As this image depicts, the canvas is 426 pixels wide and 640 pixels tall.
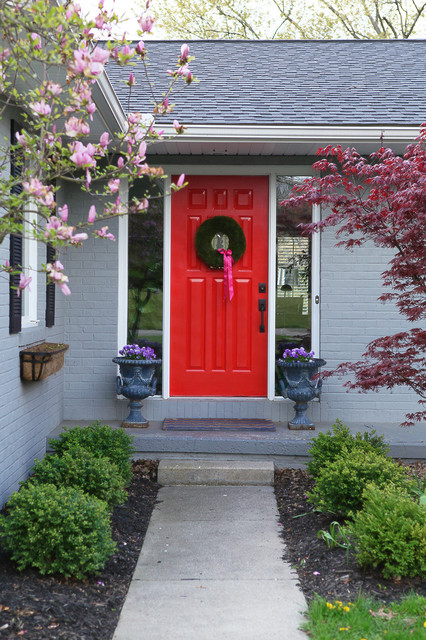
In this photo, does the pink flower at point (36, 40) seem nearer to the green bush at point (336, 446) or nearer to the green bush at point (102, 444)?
the green bush at point (102, 444)

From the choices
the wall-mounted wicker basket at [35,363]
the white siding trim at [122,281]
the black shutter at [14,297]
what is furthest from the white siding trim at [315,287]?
the black shutter at [14,297]

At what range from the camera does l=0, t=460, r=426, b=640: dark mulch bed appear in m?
2.83

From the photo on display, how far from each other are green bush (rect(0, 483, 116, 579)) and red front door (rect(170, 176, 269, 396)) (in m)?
2.98

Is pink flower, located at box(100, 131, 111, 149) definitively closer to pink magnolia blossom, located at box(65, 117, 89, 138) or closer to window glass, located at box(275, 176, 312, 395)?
pink magnolia blossom, located at box(65, 117, 89, 138)

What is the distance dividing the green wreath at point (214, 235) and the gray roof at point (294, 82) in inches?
37.1

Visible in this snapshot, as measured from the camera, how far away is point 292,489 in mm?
5066

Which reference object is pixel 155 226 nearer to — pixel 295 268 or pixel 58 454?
pixel 295 268

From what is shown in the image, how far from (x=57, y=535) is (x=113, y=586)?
1.30 ft

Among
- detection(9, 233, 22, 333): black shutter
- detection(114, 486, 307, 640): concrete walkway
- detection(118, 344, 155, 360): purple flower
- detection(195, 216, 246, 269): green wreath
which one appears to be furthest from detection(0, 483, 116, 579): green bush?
detection(195, 216, 246, 269): green wreath

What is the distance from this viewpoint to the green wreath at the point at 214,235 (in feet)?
20.6

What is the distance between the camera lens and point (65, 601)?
3.05 m

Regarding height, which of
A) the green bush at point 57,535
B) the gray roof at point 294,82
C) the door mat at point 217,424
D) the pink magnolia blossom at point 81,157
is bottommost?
the green bush at point 57,535

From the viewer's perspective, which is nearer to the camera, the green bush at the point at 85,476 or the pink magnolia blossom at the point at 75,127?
the pink magnolia blossom at the point at 75,127

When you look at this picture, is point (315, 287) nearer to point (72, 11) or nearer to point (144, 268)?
point (144, 268)
